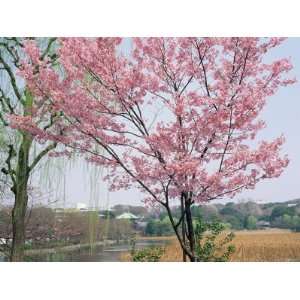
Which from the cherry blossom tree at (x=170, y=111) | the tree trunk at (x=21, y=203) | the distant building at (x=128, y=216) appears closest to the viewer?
the cherry blossom tree at (x=170, y=111)

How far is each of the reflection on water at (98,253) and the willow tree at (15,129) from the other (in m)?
0.28

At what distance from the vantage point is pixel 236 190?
389cm

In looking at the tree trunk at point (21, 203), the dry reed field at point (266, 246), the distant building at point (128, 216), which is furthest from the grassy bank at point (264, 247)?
the tree trunk at point (21, 203)

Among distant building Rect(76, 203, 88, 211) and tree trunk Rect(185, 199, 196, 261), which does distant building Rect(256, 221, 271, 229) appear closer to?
tree trunk Rect(185, 199, 196, 261)

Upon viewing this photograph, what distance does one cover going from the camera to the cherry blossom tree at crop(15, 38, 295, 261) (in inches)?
151

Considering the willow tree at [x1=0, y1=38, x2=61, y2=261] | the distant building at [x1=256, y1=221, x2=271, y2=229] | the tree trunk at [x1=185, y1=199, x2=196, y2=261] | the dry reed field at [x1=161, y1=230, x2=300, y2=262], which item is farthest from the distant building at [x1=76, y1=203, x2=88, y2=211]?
the distant building at [x1=256, y1=221, x2=271, y2=229]

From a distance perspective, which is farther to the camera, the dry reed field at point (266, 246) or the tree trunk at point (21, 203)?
the tree trunk at point (21, 203)

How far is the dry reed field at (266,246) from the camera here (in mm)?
3887

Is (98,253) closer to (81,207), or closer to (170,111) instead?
(81,207)

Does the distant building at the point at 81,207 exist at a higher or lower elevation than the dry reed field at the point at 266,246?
higher

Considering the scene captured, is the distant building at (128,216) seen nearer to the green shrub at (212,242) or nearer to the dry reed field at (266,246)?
the green shrub at (212,242)

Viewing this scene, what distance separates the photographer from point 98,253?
13.1 ft

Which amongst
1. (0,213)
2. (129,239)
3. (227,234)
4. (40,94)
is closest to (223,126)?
(227,234)
